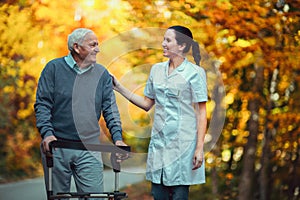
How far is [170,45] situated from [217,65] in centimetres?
419

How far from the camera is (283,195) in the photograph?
1153 centimetres

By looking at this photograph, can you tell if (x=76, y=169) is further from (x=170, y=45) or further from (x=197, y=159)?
(x=170, y=45)

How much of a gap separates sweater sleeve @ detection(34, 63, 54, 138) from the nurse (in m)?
0.73

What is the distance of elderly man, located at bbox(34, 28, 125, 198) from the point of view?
519cm

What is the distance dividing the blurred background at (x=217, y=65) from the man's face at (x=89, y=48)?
7cm

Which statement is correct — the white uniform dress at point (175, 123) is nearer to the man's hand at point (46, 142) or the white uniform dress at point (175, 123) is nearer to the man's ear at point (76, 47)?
the man's ear at point (76, 47)

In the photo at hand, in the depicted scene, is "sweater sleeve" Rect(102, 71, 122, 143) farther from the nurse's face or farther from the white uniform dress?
the nurse's face

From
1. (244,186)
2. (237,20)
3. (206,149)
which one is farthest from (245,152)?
(206,149)

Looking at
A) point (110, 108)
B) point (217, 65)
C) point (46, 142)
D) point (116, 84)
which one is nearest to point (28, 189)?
point (217, 65)

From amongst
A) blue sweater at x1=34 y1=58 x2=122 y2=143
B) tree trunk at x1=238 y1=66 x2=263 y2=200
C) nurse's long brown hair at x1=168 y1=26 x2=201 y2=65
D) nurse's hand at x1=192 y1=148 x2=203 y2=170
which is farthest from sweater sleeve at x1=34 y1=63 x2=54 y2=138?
tree trunk at x1=238 y1=66 x2=263 y2=200

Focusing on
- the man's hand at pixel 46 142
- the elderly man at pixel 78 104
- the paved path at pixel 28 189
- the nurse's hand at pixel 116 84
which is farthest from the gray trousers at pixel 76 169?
the paved path at pixel 28 189

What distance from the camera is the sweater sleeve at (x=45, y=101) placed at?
5066 millimetres

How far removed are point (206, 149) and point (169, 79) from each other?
63cm

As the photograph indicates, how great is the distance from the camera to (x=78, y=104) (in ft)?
17.0
